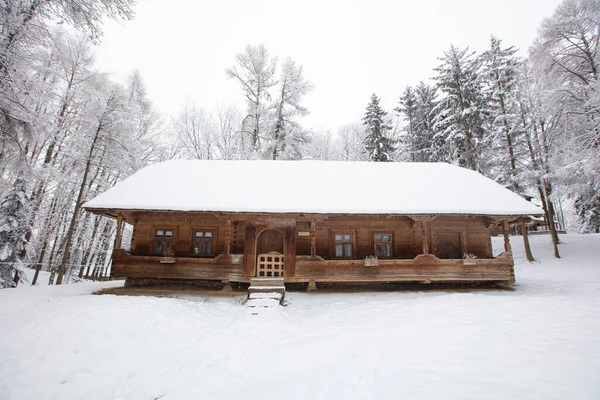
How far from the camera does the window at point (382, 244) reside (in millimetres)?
13289

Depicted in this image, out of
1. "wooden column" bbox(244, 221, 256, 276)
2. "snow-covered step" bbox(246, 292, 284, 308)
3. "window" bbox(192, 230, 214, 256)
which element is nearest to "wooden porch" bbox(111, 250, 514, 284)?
"wooden column" bbox(244, 221, 256, 276)

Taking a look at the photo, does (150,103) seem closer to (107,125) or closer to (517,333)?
(107,125)

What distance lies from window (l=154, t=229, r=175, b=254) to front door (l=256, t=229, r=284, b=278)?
415cm

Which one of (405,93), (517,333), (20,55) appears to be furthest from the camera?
(405,93)

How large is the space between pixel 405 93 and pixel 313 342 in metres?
29.8

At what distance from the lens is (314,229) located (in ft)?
40.0

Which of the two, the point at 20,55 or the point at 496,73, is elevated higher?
the point at 496,73

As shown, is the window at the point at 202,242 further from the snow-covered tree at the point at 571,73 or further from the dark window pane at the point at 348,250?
the snow-covered tree at the point at 571,73

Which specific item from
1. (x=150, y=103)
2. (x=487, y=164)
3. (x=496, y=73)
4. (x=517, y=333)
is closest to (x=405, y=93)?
(x=496, y=73)

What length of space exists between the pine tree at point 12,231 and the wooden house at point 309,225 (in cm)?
550

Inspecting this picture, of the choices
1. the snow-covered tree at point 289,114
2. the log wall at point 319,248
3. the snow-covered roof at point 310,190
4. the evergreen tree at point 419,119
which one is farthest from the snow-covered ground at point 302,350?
the evergreen tree at point 419,119

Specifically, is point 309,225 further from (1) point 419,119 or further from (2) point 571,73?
(1) point 419,119

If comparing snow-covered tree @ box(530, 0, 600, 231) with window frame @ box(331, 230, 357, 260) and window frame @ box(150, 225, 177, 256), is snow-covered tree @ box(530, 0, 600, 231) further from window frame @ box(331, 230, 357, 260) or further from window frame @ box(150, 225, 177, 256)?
window frame @ box(150, 225, 177, 256)

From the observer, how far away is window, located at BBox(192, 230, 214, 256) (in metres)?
13.2
